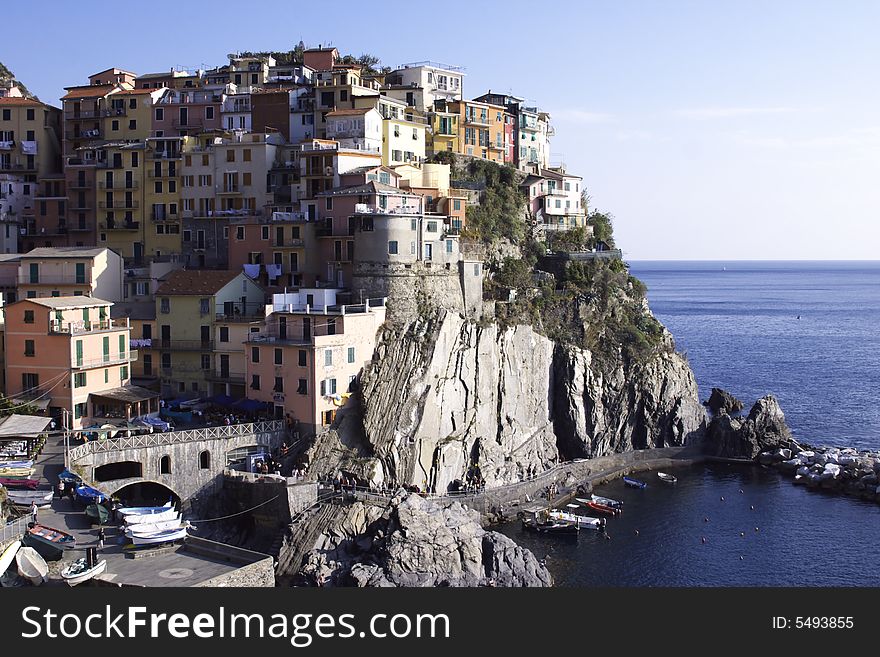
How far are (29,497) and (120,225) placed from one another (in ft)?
137

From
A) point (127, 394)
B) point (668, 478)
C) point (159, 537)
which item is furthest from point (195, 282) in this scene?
point (668, 478)

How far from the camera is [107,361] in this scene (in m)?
64.2

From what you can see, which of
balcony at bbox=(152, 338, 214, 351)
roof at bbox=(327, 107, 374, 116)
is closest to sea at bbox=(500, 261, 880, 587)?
balcony at bbox=(152, 338, 214, 351)

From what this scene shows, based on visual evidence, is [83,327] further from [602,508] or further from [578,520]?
[602,508]

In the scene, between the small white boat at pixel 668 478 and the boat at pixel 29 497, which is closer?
the boat at pixel 29 497

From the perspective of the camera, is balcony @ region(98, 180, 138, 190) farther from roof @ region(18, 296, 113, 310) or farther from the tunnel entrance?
the tunnel entrance

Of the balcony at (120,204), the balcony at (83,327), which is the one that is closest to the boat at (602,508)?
the balcony at (83,327)

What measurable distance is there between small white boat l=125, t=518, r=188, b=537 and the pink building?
14645 mm

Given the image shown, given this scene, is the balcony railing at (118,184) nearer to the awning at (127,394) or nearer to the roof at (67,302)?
the roof at (67,302)

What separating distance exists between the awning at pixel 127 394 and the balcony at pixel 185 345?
4.64 m

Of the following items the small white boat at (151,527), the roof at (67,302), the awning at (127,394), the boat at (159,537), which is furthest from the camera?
the awning at (127,394)

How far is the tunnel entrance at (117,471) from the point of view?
5666cm

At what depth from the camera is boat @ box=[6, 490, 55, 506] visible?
49906 millimetres

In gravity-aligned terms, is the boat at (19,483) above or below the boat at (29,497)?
above
